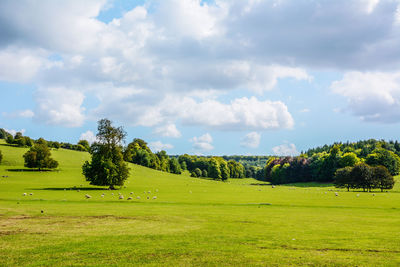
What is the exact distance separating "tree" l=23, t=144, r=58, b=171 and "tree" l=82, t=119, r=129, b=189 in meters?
43.6

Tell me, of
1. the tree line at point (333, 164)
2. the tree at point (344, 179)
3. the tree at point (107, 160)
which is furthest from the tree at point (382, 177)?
the tree at point (107, 160)

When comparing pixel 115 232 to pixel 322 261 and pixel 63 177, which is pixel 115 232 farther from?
pixel 63 177

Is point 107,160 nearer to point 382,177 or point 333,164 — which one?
point 382,177

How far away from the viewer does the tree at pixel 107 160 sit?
81062 millimetres

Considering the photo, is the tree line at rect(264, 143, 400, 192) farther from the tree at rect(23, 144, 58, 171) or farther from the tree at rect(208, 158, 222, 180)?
the tree at rect(23, 144, 58, 171)

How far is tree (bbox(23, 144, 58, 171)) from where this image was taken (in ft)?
385

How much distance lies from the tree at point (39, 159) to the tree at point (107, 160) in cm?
4364

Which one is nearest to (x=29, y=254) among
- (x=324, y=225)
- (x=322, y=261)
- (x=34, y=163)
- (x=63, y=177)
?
(x=322, y=261)

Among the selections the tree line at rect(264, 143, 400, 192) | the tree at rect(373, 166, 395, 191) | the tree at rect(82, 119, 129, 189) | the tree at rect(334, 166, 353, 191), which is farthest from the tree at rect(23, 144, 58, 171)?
the tree at rect(373, 166, 395, 191)

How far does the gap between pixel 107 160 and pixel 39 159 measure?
51.3 metres

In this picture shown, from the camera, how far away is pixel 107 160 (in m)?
82.6

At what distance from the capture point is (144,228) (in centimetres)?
2259

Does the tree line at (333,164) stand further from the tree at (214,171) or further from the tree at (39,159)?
the tree at (39,159)

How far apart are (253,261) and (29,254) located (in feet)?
34.3
